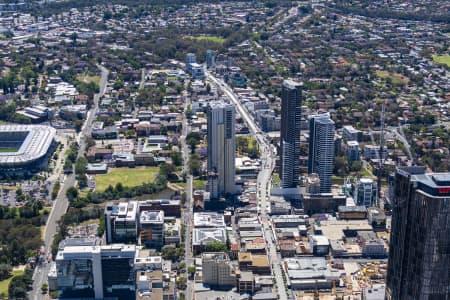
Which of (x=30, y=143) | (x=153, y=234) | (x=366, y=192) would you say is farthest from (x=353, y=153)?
(x=30, y=143)

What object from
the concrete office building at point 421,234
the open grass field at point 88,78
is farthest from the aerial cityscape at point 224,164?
the open grass field at point 88,78

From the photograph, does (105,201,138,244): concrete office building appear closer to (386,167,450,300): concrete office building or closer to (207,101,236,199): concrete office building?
(207,101,236,199): concrete office building

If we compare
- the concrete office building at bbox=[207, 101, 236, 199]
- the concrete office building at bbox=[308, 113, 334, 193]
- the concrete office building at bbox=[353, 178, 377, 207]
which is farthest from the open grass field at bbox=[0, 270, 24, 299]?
the concrete office building at bbox=[353, 178, 377, 207]

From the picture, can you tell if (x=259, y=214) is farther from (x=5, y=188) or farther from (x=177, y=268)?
(x=5, y=188)

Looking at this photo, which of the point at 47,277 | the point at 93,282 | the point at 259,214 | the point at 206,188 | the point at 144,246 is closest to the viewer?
the point at 93,282

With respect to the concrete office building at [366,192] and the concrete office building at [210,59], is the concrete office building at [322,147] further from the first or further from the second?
the concrete office building at [210,59]

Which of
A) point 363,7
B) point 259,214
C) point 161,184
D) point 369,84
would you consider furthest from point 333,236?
point 363,7
